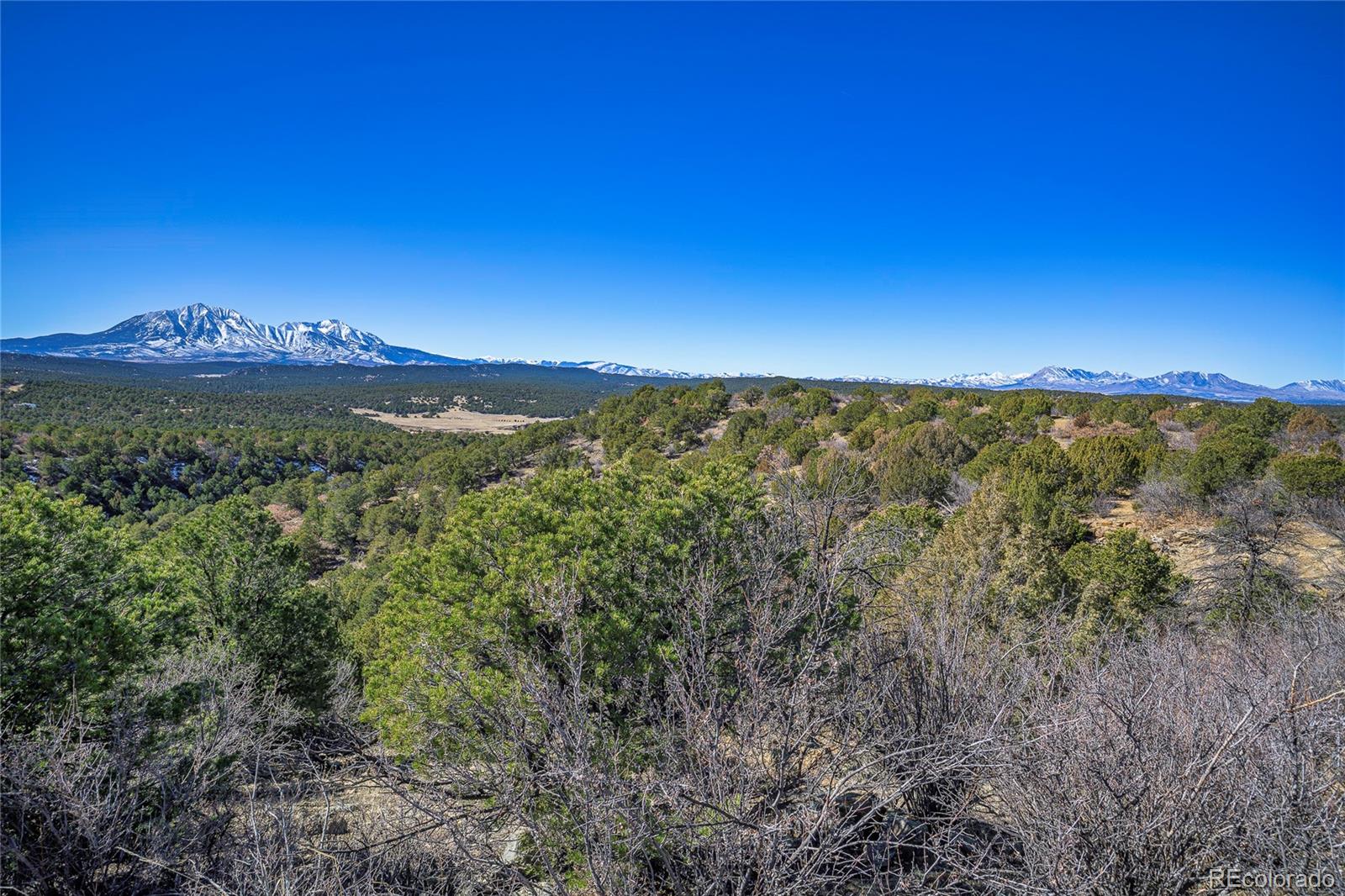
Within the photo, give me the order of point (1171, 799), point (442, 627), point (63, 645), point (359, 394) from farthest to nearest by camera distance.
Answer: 1. point (359, 394)
2. point (442, 627)
3. point (63, 645)
4. point (1171, 799)

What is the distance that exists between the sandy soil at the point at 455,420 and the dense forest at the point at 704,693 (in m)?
89.7

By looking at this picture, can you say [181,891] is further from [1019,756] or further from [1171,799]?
[1171,799]

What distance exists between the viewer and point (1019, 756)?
16.6ft

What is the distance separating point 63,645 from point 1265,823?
45.0 ft

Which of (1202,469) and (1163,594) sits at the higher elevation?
(1202,469)

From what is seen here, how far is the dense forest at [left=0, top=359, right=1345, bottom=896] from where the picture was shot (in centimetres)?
427

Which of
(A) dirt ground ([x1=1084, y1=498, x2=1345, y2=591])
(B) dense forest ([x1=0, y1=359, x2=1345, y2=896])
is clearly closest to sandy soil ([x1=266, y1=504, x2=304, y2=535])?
(B) dense forest ([x1=0, y1=359, x2=1345, y2=896])

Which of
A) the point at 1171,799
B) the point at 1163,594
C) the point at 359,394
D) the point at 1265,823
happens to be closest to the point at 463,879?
the point at 1171,799
